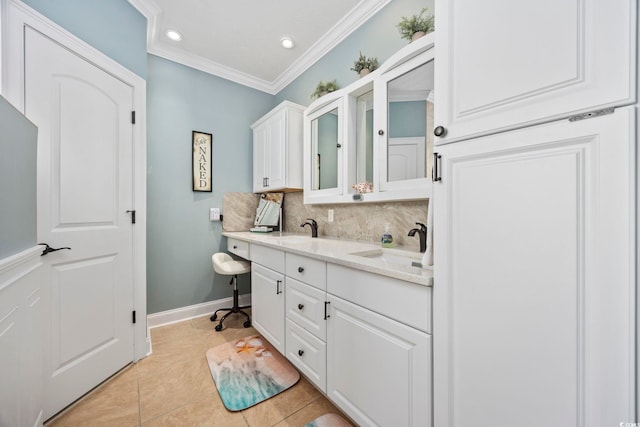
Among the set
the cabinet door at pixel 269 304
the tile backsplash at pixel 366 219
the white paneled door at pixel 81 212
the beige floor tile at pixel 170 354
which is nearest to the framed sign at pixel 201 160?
the white paneled door at pixel 81 212

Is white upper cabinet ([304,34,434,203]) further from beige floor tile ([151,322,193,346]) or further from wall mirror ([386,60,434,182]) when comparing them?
beige floor tile ([151,322,193,346])

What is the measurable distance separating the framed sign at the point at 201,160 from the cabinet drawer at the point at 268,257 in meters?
1.11

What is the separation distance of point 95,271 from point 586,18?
2.51m

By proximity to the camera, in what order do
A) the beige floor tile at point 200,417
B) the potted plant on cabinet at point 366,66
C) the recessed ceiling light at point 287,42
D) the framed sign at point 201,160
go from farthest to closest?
the framed sign at point 201,160 < the recessed ceiling light at point 287,42 < the potted plant on cabinet at point 366,66 < the beige floor tile at point 200,417

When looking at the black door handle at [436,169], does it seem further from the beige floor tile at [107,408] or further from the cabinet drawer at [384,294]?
the beige floor tile at [107,408]

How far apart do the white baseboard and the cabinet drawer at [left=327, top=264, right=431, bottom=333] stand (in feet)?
6.70

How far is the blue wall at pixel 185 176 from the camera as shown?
2539 millimetres

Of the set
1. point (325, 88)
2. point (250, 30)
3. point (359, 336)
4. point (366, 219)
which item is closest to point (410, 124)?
point (366, 219)

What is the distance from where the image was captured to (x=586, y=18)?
626mm

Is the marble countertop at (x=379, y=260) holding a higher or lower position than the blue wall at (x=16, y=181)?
lower

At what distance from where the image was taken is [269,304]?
1.94 metres

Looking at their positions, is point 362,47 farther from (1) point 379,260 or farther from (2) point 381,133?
(1) point 379,260

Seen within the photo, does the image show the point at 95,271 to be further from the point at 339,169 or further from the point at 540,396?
the point at 540,396

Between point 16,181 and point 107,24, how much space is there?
1.39 metres
